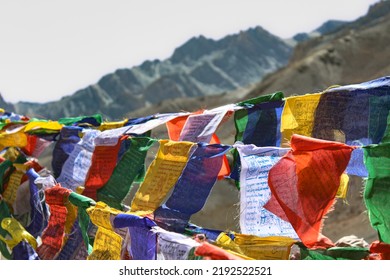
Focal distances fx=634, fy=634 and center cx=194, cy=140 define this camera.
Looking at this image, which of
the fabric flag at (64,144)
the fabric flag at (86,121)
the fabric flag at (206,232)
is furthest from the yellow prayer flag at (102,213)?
the fabric flag at (86,121)

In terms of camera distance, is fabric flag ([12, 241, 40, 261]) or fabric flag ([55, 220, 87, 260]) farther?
fabric flag ([12, 241, 40, 261])

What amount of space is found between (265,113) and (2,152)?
4111 millimetres

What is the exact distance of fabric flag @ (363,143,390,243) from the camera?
3.02 metres

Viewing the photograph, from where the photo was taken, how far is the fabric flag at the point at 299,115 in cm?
447

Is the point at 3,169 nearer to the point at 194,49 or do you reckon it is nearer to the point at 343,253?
the point at 343,253

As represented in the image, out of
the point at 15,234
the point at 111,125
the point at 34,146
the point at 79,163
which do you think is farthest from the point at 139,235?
the point at 34,146

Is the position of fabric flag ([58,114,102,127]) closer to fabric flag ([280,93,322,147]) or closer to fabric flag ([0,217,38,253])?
fabric flag ([0,217,38,253])

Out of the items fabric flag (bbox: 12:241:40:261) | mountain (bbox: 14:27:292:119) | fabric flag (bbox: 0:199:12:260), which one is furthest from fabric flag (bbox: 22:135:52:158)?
mountain (bbox: 14:27:292:119)

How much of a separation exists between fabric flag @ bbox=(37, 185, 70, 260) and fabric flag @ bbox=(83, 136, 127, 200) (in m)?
0.55

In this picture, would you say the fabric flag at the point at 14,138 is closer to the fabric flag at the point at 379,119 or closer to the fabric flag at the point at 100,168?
the fabric flag at the point at 100,168

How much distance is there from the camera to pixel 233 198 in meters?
20.2

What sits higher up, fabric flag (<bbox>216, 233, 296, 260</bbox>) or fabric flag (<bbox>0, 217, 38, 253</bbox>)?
fabric flag (<bbox>216, 233, 296, 260</bbox>)

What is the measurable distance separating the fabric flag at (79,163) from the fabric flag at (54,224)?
2.49 feet

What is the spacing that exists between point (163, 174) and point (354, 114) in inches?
53.7
